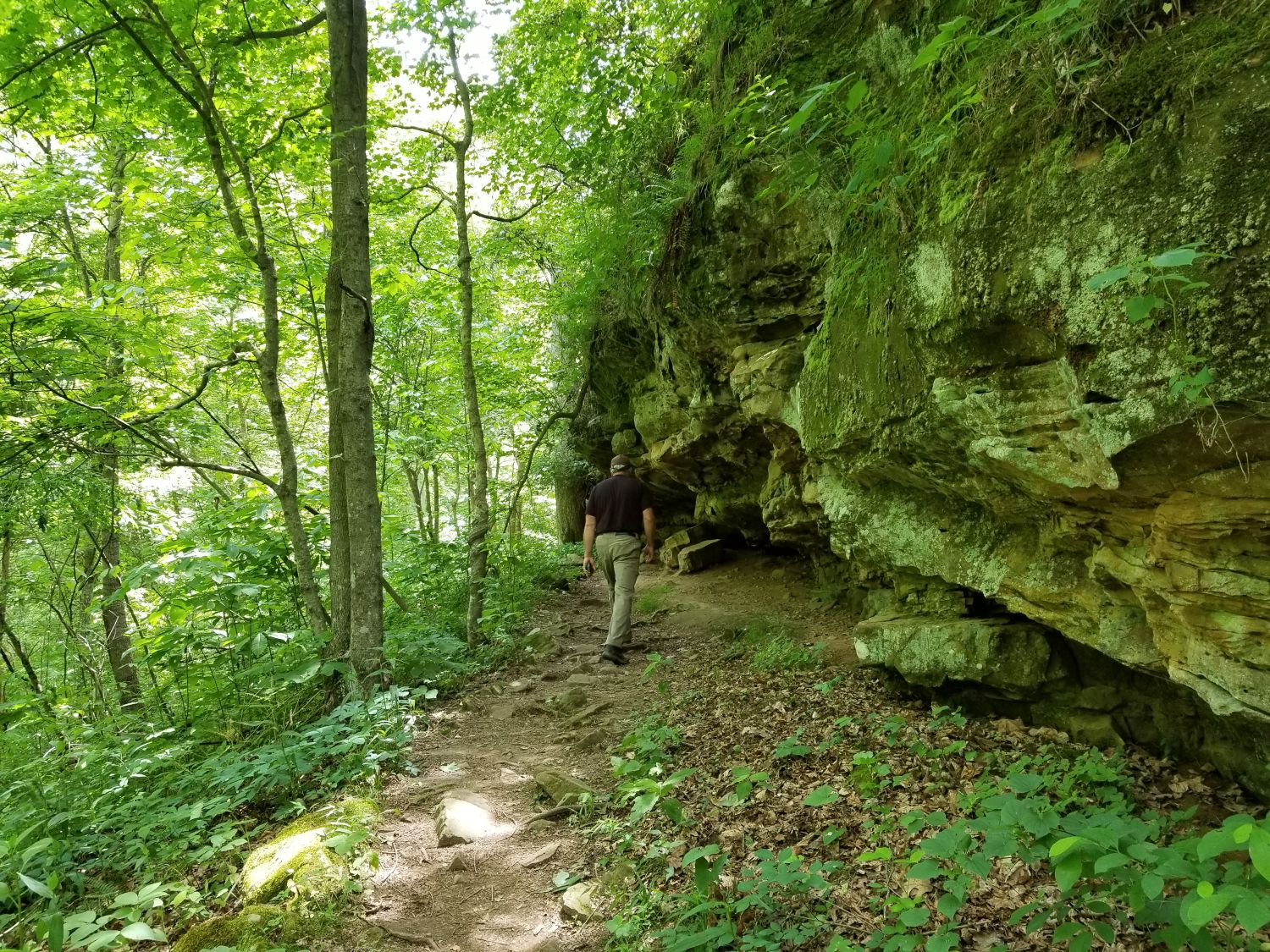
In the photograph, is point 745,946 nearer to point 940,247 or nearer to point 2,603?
point 940,247

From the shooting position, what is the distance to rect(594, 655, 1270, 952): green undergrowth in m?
2.16

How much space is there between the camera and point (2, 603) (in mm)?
10516

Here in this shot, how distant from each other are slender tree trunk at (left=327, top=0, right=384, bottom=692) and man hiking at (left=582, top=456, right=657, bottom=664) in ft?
8.92

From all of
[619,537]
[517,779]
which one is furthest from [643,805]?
[619,537]

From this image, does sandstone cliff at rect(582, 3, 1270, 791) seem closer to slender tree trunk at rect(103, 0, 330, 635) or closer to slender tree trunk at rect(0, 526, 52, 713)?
slender tree trunk at rect(103, 0, 330, 635)

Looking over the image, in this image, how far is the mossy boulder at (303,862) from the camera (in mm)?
3633

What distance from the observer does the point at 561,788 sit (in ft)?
15.5

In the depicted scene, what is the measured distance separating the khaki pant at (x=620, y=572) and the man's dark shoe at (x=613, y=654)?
0.20 feet

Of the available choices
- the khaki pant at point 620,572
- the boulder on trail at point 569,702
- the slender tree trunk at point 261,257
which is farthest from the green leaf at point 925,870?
the slender tree trunk at point 261,257

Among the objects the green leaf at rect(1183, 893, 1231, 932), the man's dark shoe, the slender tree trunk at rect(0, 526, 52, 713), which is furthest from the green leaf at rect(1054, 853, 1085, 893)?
the slender tree trunk at rect(0, 526, 52, 713)

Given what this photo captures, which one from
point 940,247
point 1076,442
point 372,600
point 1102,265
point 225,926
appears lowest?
point 225,926

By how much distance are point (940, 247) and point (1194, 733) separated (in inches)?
138

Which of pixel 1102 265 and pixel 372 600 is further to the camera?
pixel 372 600

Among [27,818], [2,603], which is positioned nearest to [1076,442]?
[27,818]
